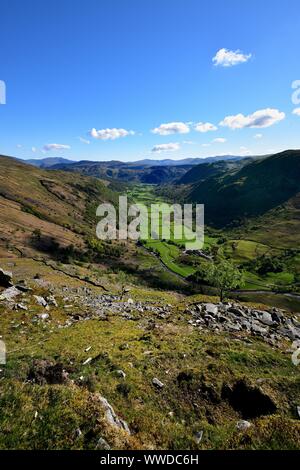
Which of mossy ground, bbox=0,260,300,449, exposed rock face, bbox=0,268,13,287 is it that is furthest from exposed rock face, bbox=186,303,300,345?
exposed rock face, bbox=0,268,13,287

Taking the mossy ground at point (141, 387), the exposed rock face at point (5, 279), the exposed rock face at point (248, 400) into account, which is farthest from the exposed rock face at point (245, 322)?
the exposed rock face at point (5, 279)

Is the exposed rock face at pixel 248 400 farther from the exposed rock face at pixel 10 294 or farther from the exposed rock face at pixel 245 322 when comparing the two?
the exposed rock face at pixel 10 294

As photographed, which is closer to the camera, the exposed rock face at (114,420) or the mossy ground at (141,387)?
the mossy ground at (141,387)

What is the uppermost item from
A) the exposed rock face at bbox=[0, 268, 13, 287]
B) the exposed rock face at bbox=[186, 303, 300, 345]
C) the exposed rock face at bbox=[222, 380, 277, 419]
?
the exposed rock face at bbox=[0, 268, 13, 287]

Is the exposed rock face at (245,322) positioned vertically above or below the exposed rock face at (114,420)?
below

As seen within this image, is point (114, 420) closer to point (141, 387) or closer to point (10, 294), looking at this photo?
point (141, 387)

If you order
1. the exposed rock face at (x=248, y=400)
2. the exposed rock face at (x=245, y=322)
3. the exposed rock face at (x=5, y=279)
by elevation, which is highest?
the exposed rock face at (x=5, y=279)

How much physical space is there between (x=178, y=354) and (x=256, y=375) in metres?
6.29

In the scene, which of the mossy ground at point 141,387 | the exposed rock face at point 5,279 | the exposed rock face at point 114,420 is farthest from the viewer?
the exposed rock face at point 5,279

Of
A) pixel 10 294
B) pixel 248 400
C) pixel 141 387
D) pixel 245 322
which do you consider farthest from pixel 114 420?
pixel 10 294

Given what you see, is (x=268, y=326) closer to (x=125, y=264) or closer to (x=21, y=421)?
(x=21, y=421)

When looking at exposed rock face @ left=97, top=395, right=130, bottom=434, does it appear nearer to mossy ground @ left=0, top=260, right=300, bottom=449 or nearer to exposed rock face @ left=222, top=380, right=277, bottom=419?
mossy ground @ left=0, top=260, right=300, bottom=449

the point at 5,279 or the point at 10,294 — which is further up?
the point at 5,279
